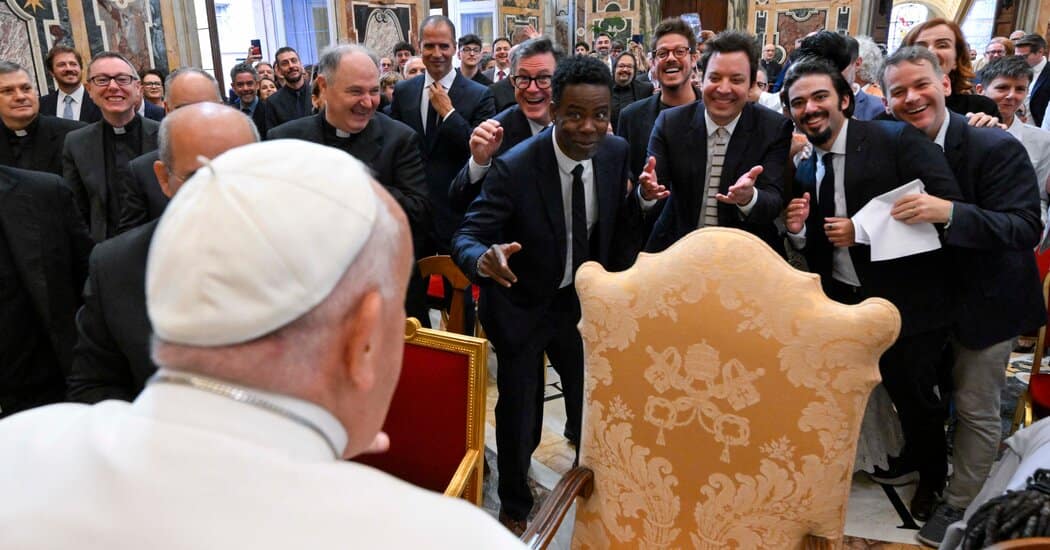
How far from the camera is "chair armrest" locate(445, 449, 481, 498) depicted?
1694 mm

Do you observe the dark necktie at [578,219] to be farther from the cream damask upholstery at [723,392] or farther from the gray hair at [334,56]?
the gray hair at [334,56]

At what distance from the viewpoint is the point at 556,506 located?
1.55 m

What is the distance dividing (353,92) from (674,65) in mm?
1497

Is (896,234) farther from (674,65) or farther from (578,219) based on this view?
(674,65)

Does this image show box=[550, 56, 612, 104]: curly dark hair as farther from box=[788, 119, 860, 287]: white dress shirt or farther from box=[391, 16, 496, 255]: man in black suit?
box=[391, 16, 496, 255]: man in black suit

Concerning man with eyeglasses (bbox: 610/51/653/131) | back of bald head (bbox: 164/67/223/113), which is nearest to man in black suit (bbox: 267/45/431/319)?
back of bald head (bbox: 164/67/223/113)

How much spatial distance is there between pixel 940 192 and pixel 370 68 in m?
2.19

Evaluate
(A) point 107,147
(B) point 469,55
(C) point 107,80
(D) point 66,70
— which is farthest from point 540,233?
(B) point 469,55

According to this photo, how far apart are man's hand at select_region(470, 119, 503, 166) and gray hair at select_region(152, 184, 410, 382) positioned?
6.55 feet

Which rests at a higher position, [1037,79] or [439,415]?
[1037,79]

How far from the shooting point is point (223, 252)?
1.98 ft

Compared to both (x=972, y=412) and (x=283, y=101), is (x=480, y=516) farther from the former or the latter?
(x=283, y=101)

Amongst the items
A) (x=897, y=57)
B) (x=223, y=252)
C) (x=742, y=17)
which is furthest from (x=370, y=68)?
(x=742, y=17)

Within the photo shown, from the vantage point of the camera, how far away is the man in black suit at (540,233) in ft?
7.32
